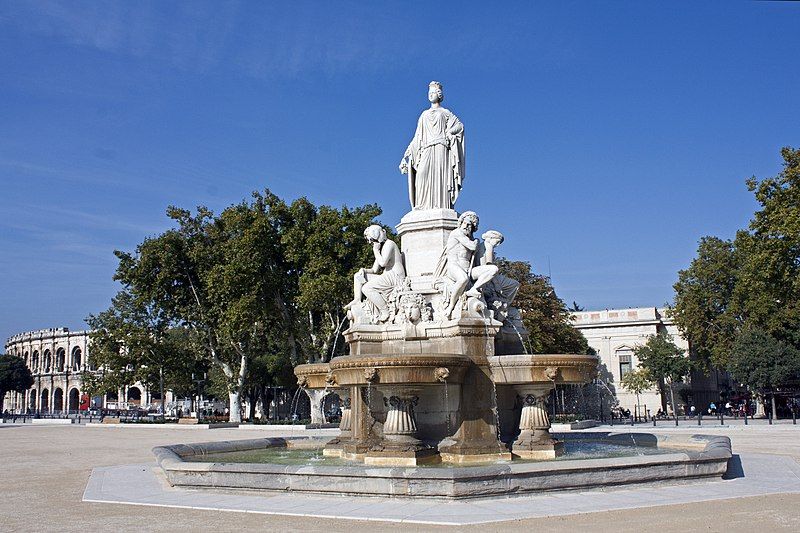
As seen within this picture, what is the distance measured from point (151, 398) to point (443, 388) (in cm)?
9873

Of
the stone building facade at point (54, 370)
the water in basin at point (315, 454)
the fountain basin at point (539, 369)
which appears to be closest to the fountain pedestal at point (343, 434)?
the water in basin at point (315, 454)

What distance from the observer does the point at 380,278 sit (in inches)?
593

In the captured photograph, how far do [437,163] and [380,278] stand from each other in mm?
2888

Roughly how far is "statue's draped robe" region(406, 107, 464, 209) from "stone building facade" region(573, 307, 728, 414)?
5776 cm

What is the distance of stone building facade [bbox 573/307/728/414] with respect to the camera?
71312 millimetres

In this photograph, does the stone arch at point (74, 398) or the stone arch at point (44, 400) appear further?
the stone arch at point (44, 400)

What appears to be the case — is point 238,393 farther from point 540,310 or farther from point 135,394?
point 135,394

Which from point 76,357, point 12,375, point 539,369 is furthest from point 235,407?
point 76,357

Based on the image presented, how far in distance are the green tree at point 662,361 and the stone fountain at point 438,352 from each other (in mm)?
51720

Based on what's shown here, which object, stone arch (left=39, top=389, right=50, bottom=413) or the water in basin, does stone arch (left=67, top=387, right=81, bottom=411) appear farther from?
the water in basin

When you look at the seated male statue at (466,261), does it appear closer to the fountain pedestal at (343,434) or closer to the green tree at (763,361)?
the fountain pedestal at (343,434)

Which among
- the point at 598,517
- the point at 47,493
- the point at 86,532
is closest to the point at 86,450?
the point at 47,493

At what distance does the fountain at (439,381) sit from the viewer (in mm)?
10719

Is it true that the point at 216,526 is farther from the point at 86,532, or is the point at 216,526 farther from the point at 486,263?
the point at 486,263
